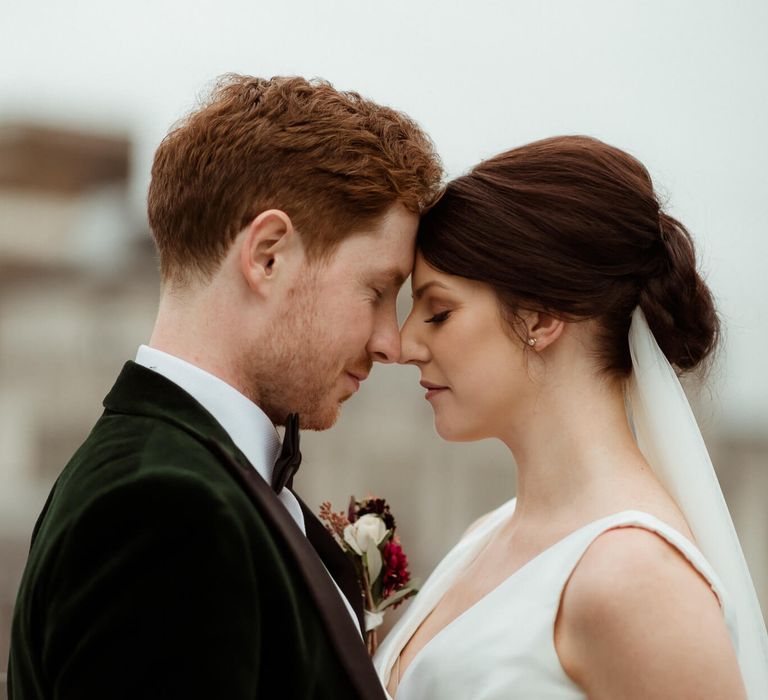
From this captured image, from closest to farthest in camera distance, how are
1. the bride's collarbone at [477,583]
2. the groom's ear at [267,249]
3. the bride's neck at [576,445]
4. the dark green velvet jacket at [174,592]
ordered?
the dark green velvet jacket at [174,592] → the groom's ear at [267,249] → the bride's neck at [576,445] → the bride's collarbone at [477,583]

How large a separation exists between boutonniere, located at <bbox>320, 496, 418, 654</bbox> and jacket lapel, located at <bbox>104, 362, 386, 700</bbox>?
850 millimetres

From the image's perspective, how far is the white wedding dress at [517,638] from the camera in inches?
86.8

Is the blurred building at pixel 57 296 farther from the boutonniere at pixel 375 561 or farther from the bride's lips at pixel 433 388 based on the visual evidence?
the bride's lips at pixel 433 388

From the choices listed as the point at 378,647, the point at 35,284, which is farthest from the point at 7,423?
the point at 378,647

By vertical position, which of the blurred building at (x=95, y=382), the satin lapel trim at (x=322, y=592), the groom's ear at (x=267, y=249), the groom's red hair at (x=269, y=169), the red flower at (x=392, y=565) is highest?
the groom's red hair at (x=269, y=169)

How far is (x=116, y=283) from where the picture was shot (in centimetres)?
3719

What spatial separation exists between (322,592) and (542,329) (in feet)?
3.13

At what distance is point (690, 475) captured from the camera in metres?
2.56

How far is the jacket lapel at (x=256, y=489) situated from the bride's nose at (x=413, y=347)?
738 mm

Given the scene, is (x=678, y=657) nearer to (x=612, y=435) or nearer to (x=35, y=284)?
(x=612, y=435)

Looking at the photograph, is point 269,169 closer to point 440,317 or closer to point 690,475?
point 440,317

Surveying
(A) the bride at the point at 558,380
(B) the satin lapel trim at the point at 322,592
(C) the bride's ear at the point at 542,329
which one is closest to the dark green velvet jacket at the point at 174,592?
(B) the satin lapel trim at the point at 322,592

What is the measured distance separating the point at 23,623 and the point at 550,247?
1.43 meters

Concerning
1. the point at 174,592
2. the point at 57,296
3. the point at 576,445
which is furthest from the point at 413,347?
the point at 57,296
